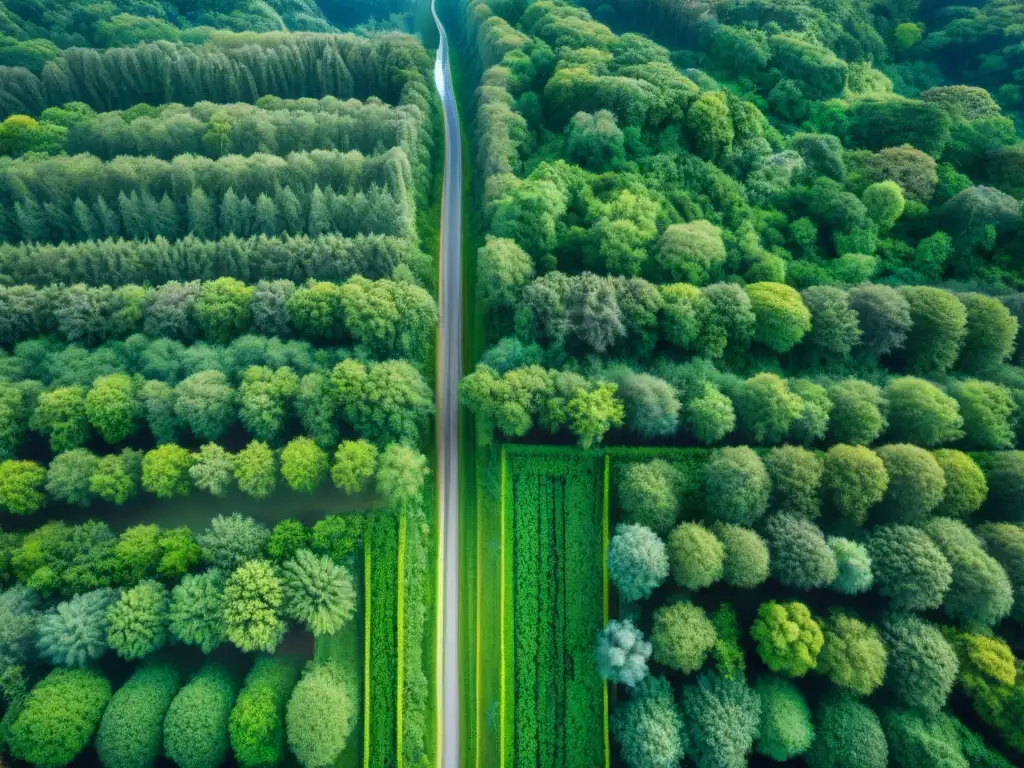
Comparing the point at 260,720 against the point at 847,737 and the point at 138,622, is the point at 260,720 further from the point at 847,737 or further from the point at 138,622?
the point at 847,737

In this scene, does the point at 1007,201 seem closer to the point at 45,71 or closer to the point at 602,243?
the point at 602,243

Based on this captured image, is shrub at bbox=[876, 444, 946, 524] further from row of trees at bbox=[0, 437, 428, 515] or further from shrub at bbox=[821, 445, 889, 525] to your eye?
row of trees at bbox=[0, 437, 428, 515]

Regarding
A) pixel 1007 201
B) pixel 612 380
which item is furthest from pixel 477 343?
pixel 1007 201

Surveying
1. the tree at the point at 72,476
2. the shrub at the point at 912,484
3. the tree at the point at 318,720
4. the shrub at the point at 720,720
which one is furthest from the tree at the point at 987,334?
the tree at the point at 72,476

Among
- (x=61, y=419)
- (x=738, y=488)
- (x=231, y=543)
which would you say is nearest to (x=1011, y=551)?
(x=738, y=488)

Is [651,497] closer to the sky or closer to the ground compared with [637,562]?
closer to the sky
